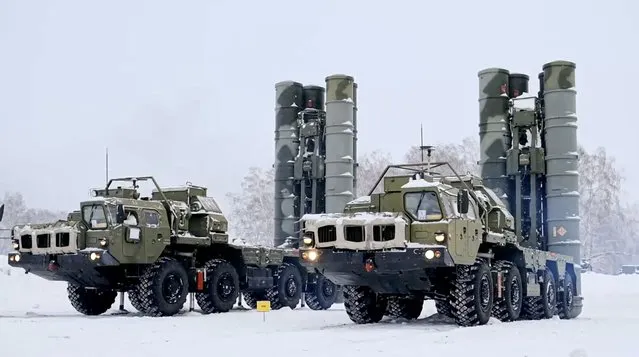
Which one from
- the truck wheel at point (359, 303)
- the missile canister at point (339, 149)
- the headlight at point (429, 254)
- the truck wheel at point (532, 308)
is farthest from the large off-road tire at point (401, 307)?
the missile canister at point (339, 149)

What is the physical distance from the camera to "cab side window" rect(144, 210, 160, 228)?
16.9 m

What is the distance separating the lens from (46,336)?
37.3ft

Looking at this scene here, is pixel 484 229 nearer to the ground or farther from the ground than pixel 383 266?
farther from the ground

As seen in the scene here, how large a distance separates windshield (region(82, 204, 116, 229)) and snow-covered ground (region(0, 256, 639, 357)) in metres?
2.06

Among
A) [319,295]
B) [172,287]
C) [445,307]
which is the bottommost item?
[319,295]

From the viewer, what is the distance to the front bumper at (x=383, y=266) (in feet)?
41.6

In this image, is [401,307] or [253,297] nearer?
[401,307]

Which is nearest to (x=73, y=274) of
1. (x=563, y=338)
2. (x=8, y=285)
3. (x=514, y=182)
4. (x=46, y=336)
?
(x=46, y=336)

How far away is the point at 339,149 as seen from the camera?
931 inches

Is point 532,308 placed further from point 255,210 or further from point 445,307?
point 255,210

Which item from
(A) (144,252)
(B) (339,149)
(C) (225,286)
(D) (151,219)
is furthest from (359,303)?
(B) (339,149)

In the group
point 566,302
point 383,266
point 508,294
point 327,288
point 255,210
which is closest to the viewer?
point 383,266

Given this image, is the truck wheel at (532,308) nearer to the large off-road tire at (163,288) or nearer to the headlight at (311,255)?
the headlight at (311,255)

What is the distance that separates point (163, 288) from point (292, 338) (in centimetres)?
656
